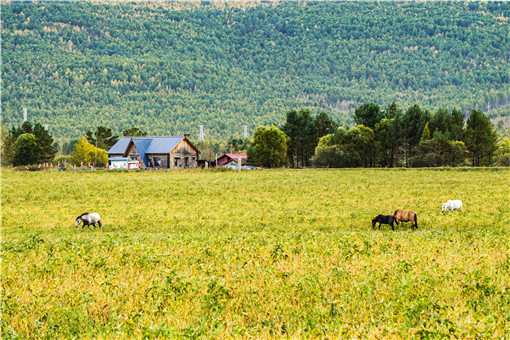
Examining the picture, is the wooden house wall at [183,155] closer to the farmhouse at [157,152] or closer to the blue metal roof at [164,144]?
the farmhouse at [157,152]

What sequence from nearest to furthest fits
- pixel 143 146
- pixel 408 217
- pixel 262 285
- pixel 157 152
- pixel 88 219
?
pixel 262 285
pixel 408 217
pixel 88 219
pixel 157 152
pixel 143 146

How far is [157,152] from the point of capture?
327 feet

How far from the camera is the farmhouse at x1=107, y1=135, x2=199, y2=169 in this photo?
100 metres

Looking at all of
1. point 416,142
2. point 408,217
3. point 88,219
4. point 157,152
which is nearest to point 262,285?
point 408,217

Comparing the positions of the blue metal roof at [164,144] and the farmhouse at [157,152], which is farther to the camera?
the blue metal roof at [164,144]

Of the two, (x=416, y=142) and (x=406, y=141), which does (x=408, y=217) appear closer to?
(x=406, y=141)

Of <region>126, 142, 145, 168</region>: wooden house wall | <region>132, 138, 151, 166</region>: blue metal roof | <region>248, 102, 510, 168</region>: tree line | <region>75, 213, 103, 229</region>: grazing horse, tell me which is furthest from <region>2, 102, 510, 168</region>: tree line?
<region>75, 213, 103, 229</region>: grazing horse

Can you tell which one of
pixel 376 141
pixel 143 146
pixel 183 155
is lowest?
pixel 183 155

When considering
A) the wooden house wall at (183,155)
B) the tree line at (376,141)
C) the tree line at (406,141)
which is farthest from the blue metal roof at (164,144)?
the tree line at (406,141)

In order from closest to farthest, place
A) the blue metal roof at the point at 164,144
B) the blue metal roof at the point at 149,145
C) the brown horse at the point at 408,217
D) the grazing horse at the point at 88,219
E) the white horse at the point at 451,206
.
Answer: the brown horse at the point at 408,217 → the grazing horse at the point at 88,219 → the white horse at the point at 451,206 → the blue metal roof at the point at 164,144 → the blue metal roof at the point at 149,145

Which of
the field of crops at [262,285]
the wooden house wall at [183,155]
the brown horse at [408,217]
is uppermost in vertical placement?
the wooden house wall at [183,155]

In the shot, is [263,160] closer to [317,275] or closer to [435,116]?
[435,116]

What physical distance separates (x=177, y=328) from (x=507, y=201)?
31.1 meters

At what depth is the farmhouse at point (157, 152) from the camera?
10006cm
